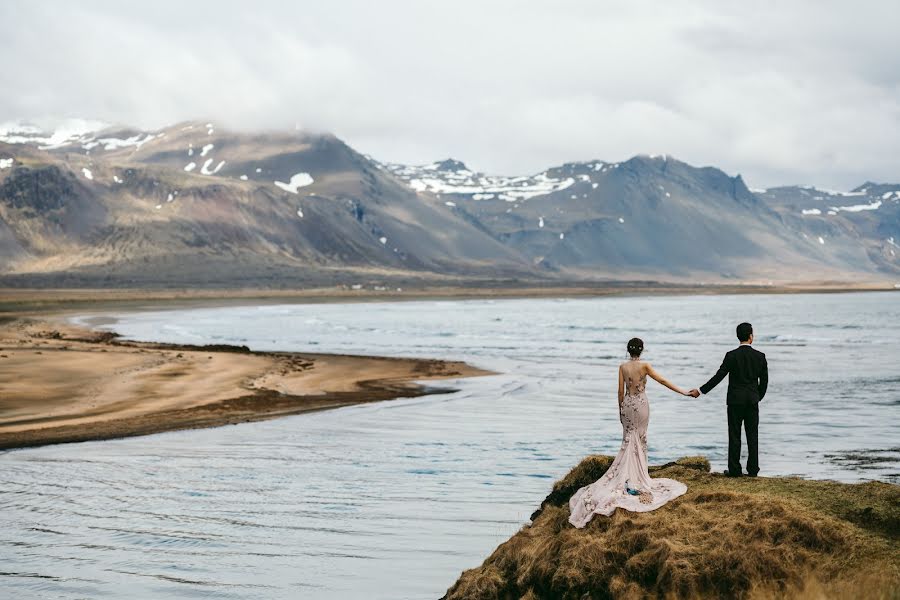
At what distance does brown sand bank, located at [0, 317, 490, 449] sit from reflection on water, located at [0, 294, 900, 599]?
206cm

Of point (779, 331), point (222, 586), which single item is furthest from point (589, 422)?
point (779, 331)

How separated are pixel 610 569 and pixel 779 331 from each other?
88.4 meters

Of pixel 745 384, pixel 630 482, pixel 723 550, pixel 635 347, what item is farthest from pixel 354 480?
pixel 723 550

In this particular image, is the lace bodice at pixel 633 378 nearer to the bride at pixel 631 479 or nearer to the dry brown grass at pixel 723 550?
the bride at pixel 631 479

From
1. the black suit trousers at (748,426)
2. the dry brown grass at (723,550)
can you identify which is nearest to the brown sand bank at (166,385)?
the dry brown grass at (723,550)

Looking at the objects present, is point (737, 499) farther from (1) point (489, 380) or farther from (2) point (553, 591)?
(1) point (489, 380)

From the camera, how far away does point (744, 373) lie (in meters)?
14.6

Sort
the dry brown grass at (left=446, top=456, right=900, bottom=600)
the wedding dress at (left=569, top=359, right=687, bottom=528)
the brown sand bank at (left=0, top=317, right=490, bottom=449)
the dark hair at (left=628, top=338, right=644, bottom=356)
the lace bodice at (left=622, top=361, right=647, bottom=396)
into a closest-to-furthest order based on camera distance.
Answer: the dry brown grass at (left=446, top=456, right=900, bottom=600), the wedding dress at (left=569, top=359, right=687, bottom=528), the dark hair at (left=628, top=338, right=644, bottom=356), the lace bodice at (left=622, top=361, right=647, bottom=396), the brown sand bank at (left=0, top=317, right=490, bottom=449)

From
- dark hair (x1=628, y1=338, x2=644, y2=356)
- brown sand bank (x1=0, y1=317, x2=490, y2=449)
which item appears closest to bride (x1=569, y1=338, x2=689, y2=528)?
→ dark hair (x1=628, y1=338, x2=644, y2=356)

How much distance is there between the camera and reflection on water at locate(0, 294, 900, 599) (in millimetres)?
15508

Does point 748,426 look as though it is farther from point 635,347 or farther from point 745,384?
point 635,347

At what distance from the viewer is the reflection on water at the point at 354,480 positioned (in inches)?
611

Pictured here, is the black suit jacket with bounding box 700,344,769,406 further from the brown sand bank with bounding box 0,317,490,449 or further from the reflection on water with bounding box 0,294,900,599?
the brown sand bank with bounding box 0,317,490,449

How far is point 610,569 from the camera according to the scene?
11.6 meters
